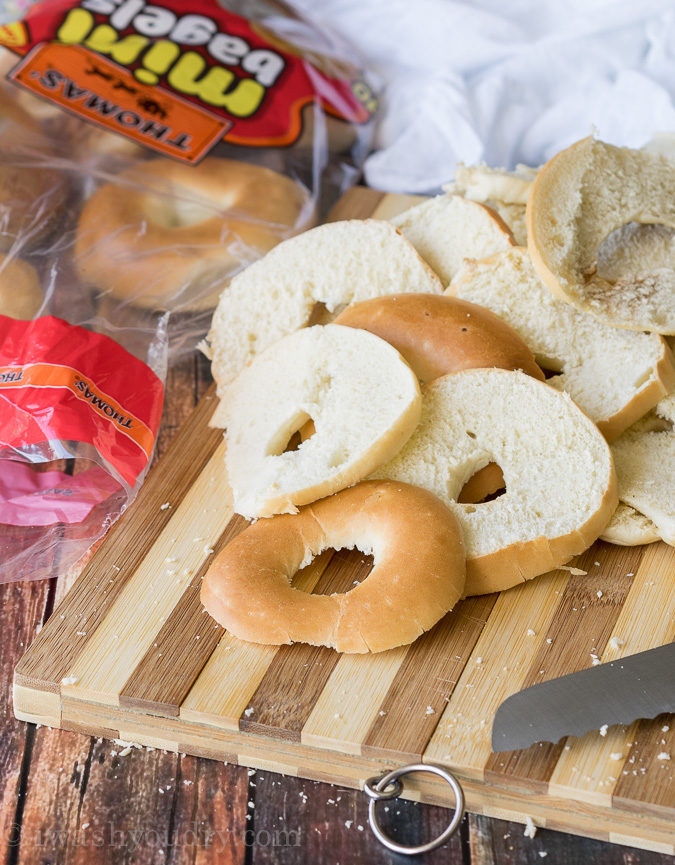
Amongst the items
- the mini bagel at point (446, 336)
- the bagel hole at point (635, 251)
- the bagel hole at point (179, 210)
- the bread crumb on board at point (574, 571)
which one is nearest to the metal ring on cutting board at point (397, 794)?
the bread crumb on board at point (574, 571)

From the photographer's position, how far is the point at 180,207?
2.72 metres

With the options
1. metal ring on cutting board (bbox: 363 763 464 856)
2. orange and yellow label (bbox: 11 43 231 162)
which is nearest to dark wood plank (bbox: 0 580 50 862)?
metal ring on cutting board (bbox: 363 763 464 856)

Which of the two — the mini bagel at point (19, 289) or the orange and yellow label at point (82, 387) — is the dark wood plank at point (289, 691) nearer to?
the orange and yellow label at point (82, 387)

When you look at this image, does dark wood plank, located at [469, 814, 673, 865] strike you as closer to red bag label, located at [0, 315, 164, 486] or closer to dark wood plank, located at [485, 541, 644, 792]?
dark wood plank, located at [485, 541, 644, 792]

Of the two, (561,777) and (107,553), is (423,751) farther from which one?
(107,553)

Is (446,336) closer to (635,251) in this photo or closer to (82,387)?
(635,251)

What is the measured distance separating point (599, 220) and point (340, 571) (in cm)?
94

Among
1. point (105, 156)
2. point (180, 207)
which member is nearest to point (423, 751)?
point (180, 207)

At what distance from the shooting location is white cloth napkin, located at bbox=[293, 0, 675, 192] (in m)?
2.92

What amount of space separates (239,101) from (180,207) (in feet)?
1.40

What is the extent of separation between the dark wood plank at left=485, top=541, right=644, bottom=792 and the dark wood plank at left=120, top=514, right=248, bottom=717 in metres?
0.53

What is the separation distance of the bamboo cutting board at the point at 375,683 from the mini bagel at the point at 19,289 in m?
0.68

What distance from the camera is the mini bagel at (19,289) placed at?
2.26 m

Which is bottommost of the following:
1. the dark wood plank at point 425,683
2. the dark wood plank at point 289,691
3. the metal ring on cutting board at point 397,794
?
the metal ring on cutting board at point 397,794
